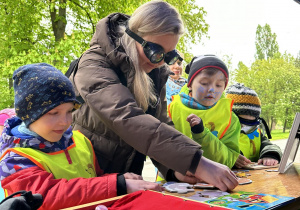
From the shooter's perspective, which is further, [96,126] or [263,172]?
[263,172]

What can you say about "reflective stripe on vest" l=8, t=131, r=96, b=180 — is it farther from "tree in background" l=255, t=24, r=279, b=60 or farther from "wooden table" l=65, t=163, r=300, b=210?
"tree in background" l=255, t=24, r=279, b=60

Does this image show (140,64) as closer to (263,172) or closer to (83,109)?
(83,109)

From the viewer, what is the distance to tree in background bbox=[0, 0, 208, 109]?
7.13m

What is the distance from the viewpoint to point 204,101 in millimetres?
2076

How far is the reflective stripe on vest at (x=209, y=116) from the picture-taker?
2.05 metres

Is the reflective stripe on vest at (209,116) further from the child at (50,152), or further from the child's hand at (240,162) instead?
the child at (50,152)

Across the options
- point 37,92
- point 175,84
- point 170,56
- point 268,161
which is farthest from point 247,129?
point 37,92

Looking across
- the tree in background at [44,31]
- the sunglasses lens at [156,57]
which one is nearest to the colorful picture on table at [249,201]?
the sunglasses lens at [156,57]

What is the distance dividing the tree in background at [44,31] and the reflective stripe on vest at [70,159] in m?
5.38

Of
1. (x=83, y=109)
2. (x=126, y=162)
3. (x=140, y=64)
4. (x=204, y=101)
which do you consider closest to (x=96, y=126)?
(x=83, y=109)

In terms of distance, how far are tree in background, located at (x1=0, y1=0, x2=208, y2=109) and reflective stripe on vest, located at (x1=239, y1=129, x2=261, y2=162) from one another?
4.79 metres

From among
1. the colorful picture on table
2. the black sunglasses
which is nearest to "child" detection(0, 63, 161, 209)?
the colorful picture on table

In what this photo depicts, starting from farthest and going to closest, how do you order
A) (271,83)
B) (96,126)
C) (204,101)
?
1. (271,83)
2. (204,101)
3. (96,126)

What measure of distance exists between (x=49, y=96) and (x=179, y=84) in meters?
2.10
